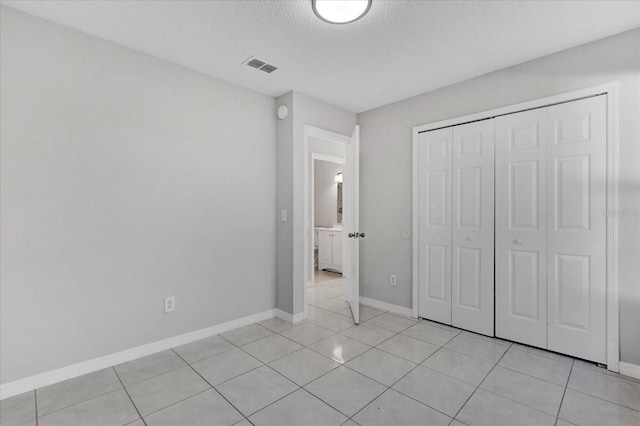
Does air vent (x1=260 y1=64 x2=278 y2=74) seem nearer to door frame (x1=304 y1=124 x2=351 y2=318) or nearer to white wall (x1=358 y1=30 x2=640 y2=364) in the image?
door frame (x1=304 y1=124 x2=351 y2=318)

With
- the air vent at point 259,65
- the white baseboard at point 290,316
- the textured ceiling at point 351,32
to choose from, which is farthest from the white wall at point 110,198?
the air vent at point 259,65

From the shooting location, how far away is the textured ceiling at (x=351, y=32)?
1944mm

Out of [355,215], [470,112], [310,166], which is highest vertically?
[470,112]

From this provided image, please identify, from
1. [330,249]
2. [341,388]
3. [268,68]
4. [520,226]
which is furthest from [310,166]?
[341,388]

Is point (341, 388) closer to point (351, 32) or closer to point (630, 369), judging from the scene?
point (630, 369)

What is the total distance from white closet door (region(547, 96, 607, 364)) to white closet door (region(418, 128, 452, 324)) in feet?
2.82

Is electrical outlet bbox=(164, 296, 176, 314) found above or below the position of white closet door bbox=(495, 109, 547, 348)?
below

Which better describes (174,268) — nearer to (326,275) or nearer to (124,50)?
(124,50)

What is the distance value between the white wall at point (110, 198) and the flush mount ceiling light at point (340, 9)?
4.70ft

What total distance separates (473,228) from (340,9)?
2.25 meters

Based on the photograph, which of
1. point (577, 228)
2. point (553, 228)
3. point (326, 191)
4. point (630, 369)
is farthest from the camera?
point (326, 191)

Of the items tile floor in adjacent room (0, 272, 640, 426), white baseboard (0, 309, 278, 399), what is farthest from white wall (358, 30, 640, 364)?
white baseboard (0, 309, 278, 399)

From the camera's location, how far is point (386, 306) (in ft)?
12.1

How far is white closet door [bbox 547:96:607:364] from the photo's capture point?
2.29 metres
